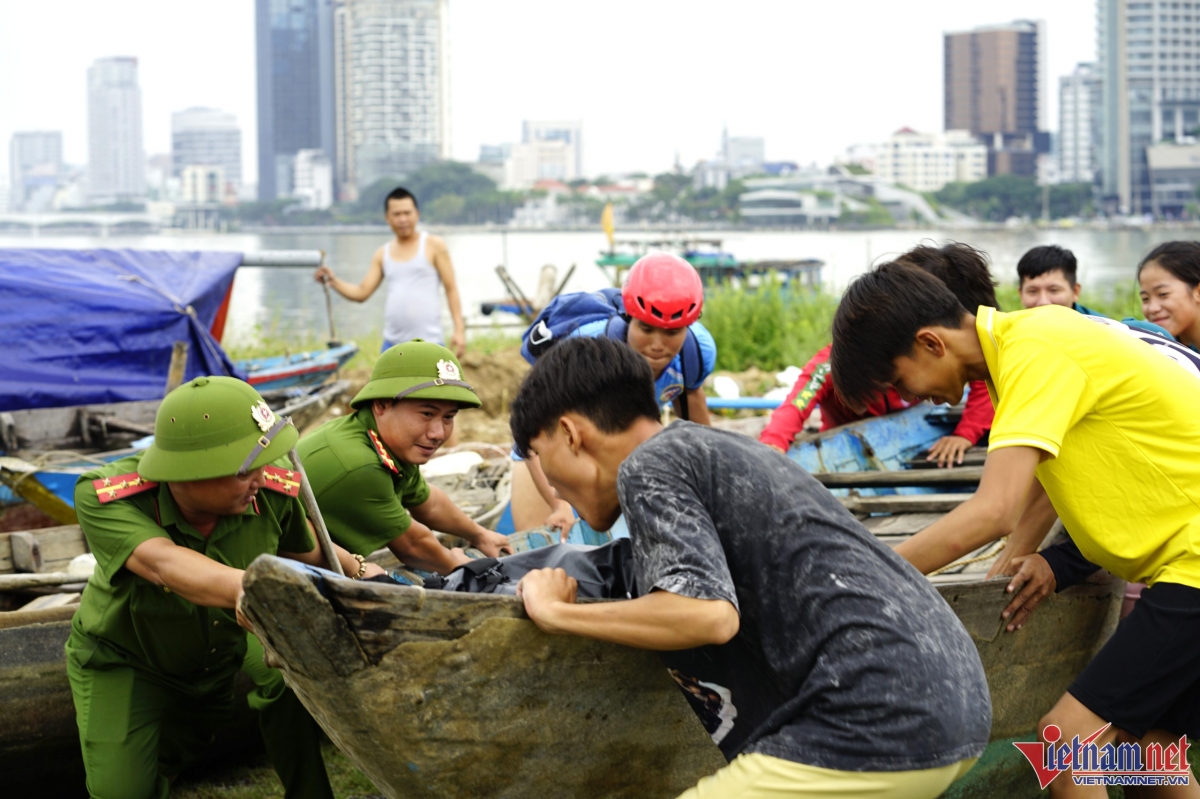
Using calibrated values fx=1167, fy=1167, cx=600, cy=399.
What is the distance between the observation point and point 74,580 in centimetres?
436

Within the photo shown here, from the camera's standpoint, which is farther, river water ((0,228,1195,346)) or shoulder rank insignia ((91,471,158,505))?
river water ((0,228,1195,346))

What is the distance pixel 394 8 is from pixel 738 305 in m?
105

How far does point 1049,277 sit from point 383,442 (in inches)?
122

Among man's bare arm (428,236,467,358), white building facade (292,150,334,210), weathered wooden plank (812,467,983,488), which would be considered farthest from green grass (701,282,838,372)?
white building facade (292,150,334,210)

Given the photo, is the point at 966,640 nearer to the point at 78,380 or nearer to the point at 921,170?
the point at 78,380

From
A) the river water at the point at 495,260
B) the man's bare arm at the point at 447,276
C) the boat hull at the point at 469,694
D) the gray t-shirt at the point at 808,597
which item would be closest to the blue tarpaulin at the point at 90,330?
the man's bare arm at the point at 447,276

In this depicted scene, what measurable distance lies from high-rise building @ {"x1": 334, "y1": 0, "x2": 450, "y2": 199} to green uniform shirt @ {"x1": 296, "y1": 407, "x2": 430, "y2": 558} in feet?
358

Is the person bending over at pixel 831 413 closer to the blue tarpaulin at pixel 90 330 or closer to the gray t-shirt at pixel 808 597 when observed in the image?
the gray t-shirt at pixel 808 597

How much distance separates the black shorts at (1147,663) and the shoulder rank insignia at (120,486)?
237 centimetres

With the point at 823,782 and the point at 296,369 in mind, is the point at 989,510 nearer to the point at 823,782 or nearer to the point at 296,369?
the point at 823,782

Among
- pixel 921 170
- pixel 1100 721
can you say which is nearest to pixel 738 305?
pixel 1100 721

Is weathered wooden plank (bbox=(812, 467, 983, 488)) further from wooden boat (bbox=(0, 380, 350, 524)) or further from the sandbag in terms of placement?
wooden boat (bbox=(0, 380, 350, 524))

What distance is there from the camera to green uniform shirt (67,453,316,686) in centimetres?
296

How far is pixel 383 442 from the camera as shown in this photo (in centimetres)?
372
